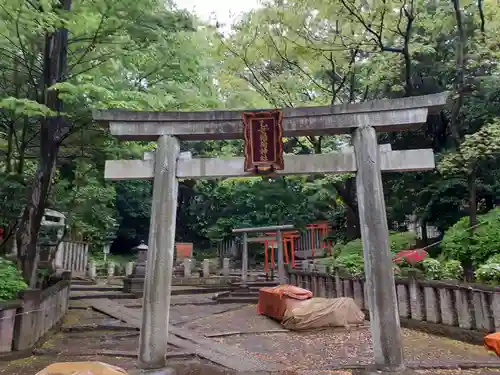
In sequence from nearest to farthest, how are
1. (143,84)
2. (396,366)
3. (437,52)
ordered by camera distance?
1. (396,366)
2. (143,84)
3. (437,52)

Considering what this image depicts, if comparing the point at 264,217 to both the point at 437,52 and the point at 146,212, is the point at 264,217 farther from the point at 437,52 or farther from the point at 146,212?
the point at 437,52

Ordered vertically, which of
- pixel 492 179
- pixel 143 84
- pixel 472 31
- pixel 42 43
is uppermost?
pixel 472 31

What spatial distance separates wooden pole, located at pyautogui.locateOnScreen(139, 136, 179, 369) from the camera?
19.9 feet

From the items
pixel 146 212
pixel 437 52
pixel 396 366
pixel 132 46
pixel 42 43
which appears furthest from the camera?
→ pixel 146 212

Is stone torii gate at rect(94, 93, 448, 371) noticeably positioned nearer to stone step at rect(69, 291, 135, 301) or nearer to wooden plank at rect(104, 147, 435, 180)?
wooden plank at rect(104, 147, 435, 180)

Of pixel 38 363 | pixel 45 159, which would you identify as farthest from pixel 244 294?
pixel 38 363

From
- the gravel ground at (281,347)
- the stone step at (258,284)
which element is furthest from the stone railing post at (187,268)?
the gravel ground at (281,347)

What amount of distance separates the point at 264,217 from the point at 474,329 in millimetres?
21256

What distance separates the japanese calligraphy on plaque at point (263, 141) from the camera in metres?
6.64

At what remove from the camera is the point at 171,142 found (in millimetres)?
6844

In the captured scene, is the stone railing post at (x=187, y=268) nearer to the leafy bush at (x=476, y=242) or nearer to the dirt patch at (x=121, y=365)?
the leafy bush at (x=476, y=242)

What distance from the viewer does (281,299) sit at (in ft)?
37.4

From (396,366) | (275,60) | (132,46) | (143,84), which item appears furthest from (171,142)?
(275,60)

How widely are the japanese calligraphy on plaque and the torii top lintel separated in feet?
0.66
